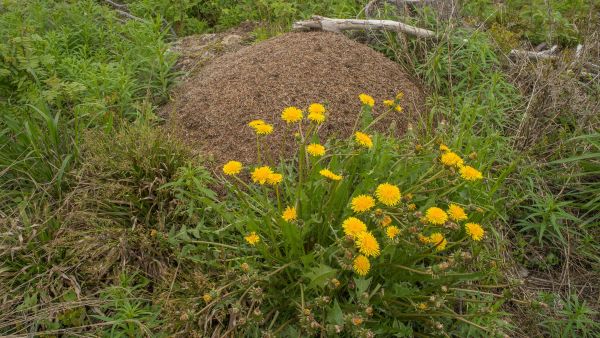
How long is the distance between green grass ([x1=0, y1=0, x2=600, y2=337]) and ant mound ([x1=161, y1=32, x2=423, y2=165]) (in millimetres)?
235

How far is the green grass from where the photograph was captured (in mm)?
2127

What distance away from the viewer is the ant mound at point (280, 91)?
314 cm

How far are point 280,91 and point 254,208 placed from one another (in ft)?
4.28

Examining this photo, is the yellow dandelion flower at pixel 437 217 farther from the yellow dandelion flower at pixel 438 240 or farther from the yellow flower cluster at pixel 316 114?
the yellow flower cluster at pixel 316 114

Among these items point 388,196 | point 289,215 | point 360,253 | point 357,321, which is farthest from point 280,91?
point 357,321

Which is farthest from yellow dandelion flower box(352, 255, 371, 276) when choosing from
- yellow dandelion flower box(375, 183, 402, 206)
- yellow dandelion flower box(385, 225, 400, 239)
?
yellow dandelion flower box(375, 183, 402, 206)

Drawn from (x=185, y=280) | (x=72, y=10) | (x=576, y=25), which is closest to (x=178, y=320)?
(x=185, y=280)

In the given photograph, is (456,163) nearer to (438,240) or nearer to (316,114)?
(438,240)

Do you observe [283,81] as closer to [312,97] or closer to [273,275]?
[312,97]

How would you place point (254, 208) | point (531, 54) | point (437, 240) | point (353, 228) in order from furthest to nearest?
point (531, 54), point (254, 208), point (437, 240), point (353, 228)

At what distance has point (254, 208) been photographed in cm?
224

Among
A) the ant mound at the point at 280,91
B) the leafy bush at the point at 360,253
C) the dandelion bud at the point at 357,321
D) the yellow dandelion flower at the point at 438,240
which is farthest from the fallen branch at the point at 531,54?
the dandelion bud at the point at 357,321

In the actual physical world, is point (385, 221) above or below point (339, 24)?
above

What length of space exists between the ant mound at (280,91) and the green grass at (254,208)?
23 centimetres
